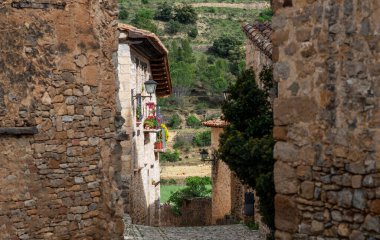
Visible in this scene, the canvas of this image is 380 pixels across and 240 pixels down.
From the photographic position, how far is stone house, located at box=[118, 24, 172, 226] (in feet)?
53.5

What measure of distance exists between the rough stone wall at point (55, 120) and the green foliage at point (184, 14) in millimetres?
60762

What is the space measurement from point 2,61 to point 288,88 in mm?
3975

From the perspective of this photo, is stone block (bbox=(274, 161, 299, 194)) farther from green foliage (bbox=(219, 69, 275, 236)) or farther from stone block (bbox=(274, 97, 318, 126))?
green foliage (bbox=(219, 69, 275, 236))

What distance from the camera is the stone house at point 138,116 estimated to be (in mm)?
16312

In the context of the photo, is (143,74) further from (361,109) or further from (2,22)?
(361,109)

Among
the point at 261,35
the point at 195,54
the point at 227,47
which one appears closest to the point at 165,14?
the point at 195,54

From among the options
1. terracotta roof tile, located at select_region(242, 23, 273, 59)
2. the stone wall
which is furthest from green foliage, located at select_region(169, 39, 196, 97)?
terracotta roof tile, located at select_region(242, 23, 273, 59)

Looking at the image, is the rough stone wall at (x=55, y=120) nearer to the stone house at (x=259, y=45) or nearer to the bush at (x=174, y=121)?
the stone house at (x=259, y=45)

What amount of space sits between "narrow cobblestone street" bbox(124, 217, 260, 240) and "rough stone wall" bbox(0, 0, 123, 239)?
240 inches

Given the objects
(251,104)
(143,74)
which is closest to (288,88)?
(251,104)

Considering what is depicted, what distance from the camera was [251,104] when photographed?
36.0 feet

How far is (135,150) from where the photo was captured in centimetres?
1786

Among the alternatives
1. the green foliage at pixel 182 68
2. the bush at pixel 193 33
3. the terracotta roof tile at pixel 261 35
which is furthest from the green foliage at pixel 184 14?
the terracotta roof tile at pixel 261 35

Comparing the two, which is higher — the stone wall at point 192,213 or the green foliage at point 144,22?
the green foliage at point 144,22
